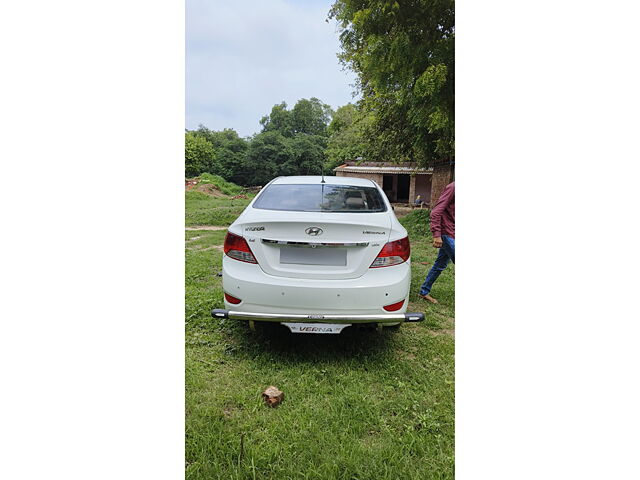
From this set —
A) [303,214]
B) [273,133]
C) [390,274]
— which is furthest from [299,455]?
[273,133]

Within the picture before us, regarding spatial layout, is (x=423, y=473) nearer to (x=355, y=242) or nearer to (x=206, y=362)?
(x=355, y=242)

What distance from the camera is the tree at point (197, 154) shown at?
4.72ft

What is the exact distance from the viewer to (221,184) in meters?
2.15

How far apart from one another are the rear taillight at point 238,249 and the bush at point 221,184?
1.19ft

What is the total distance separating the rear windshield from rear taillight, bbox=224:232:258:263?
0.30m

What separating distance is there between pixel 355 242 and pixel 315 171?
0.84 m

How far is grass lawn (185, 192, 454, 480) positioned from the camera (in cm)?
117

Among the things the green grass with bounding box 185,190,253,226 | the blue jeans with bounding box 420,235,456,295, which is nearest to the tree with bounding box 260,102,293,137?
the green grass with bounding box 185,190,253,226

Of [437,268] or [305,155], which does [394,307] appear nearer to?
[305,155]

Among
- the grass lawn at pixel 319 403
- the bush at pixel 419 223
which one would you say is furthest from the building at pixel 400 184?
the grass lawn at pixel 319 403

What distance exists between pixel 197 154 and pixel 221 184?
0.57 meters

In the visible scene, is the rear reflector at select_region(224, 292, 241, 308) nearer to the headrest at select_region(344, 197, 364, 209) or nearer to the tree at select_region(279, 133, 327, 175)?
the headrest at select_region(344, 197, 364, 209)

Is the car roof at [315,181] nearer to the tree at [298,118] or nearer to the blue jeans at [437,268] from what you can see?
the tree at [298,118]

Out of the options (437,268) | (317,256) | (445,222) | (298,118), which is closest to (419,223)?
(437,268)
